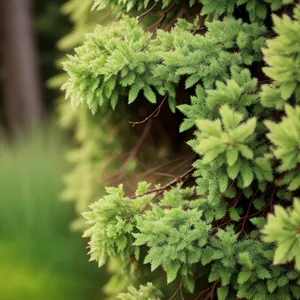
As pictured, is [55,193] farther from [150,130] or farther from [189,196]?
[189,196]

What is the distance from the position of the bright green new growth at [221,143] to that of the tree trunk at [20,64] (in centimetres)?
812

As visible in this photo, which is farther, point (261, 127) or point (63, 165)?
point (63, 165)

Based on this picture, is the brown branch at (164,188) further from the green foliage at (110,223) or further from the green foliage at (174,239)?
the green foliage at (174,239)

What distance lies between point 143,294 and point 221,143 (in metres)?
1.11

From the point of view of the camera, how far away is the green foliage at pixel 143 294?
262cm

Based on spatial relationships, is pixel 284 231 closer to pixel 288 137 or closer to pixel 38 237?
pixel 288 137

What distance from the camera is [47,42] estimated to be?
1321 cm

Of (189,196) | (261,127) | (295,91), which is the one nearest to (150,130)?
(189,196)

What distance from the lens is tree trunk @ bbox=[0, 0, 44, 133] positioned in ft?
33.9

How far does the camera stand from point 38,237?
4066 millimetres

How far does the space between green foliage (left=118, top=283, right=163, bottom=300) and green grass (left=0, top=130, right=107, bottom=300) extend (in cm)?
122

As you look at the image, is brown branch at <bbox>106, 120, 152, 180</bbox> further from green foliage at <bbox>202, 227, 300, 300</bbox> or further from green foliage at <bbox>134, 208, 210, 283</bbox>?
green foliage at <bbox>202, 227, 300, 300</bbox>

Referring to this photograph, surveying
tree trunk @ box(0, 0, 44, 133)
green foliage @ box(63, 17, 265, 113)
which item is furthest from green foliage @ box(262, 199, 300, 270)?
tree trunk @ box(0, 0, 44, 133)

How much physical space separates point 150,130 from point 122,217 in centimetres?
105
